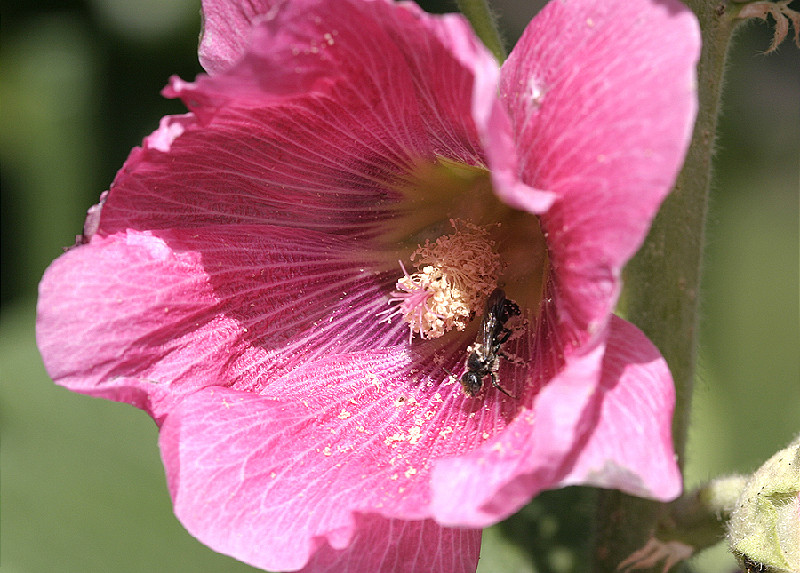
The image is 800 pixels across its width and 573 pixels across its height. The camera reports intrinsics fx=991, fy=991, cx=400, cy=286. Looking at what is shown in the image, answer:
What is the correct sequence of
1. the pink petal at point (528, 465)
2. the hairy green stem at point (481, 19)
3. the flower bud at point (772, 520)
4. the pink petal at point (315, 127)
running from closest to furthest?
the pink petal at point (528, 465) → the pink petal at point (315, 127) → the flower bud at point (772, 520) → the hairy green stem at point (481, 19)

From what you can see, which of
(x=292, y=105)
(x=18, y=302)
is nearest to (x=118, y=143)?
(x=18, y=302)

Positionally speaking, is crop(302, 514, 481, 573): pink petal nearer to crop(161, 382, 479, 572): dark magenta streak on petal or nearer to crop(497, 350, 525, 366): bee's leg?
crop(161, 382, 479, 572): dark magenta streak on petal

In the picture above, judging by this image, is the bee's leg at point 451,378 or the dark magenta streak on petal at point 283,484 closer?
the dark magenta streak on petal at point 283,484

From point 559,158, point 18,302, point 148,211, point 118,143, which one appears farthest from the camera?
point 118,143

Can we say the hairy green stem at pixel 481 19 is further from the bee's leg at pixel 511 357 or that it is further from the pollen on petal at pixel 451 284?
the bee's leg at pixel 511 357

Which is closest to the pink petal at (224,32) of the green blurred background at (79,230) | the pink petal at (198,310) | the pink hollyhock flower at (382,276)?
the pink hollyhock flower at (382,276)

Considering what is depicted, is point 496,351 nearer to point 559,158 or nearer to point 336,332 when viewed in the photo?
point 336,332

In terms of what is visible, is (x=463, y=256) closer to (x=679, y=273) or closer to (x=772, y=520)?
(x=679, y=273)
